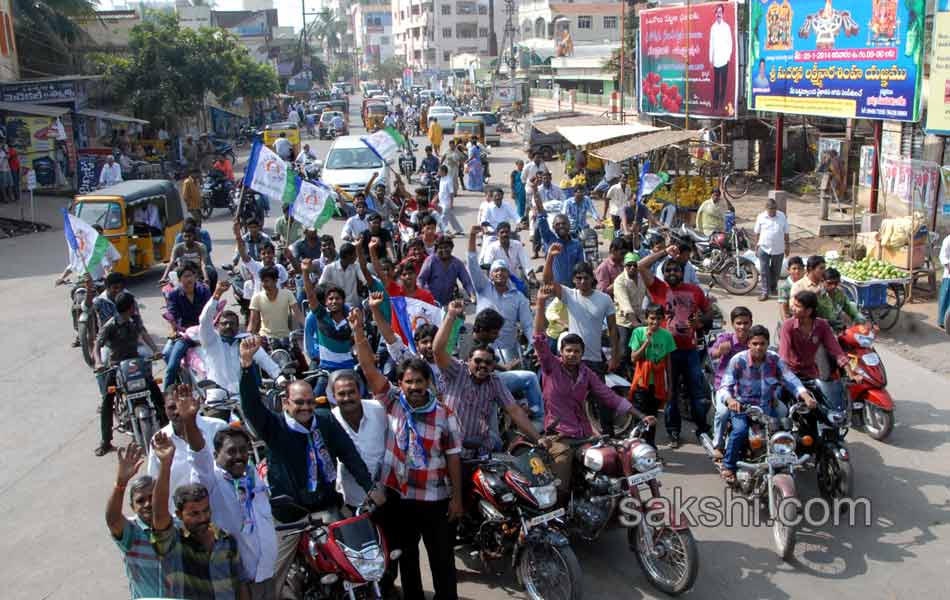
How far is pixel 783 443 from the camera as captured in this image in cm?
619

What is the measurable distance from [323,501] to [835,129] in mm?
21983

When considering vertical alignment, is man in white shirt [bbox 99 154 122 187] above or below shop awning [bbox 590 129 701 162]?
below

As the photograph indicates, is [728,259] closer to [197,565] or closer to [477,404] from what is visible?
[477,404]

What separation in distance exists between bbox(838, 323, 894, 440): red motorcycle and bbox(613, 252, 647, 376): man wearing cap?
5.97ft

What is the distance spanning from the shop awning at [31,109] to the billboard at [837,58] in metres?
19.1

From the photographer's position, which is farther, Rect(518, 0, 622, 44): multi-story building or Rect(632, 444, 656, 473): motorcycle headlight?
Rect(518, 0, 622, 44): multi-story building

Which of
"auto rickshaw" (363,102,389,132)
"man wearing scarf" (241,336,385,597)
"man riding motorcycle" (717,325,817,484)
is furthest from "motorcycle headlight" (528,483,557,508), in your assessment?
"auto rickshaw" (363,102,389,132)

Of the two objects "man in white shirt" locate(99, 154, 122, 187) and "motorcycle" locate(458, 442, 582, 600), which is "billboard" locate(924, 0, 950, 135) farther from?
"man in white shirt" locate(99, 154, 122, 187)

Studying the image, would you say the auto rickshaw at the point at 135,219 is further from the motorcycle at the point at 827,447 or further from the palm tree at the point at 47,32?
the palm tree at the point at 47,32

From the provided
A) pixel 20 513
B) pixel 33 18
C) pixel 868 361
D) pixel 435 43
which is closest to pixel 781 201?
Answer: pixel 868 361

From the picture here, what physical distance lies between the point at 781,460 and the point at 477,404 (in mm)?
2133

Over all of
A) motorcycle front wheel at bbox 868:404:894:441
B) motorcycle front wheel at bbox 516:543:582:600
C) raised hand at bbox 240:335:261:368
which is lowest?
motorcycle front wheel at bbox 868:404:894:441

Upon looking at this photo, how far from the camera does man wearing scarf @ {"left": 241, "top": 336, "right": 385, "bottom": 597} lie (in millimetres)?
4996

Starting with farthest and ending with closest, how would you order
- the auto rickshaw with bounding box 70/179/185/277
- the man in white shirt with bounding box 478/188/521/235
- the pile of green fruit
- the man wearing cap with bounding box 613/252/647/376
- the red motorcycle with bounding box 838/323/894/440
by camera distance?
the auto rickshaw with bounding box 70/179/185/277 → the man in white shirt with bounding box 478/188/521/235 → the pile of green fruit → the man wearing cap with bounding box 613/252/647/376 → the red motorcycle with bounding box 838/323/894/440
